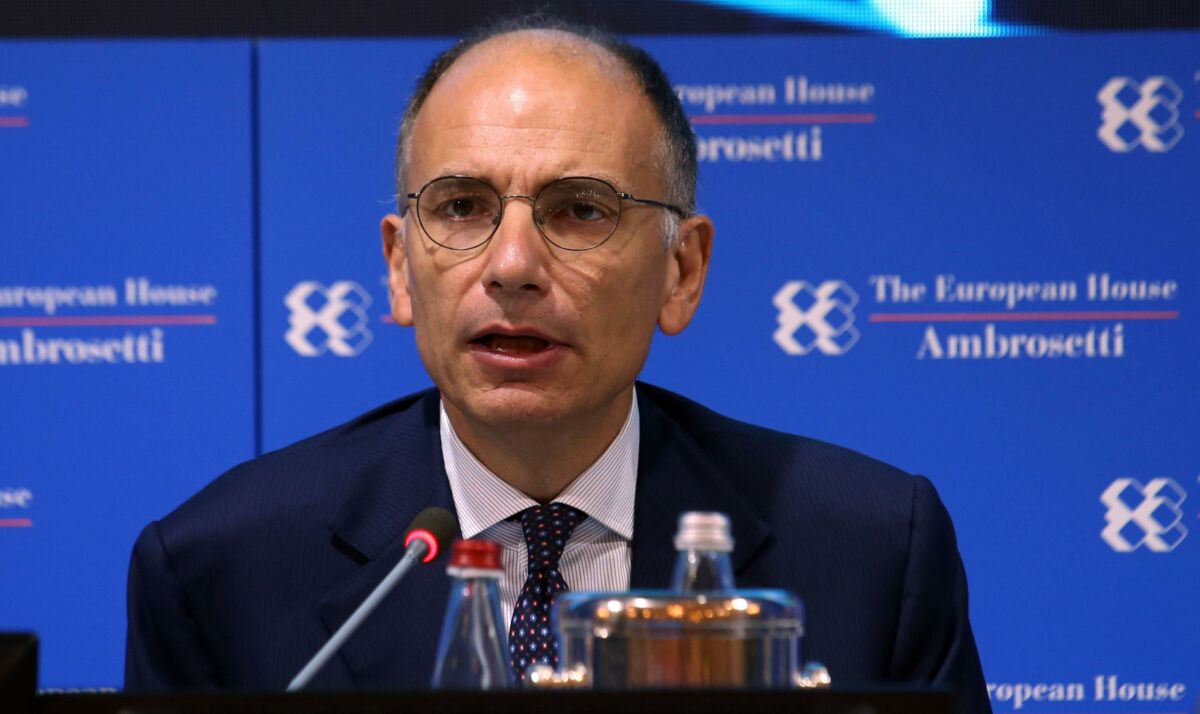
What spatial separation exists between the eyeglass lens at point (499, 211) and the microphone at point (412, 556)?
2.28 feet

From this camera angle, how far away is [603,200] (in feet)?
8.11

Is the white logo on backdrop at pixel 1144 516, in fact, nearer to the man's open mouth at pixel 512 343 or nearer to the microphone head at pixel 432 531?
the man's open mouth at pixel 512 343

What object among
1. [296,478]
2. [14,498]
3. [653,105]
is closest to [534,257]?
[653,105]

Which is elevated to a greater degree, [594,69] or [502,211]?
[594,69]

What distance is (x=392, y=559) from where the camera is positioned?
2449 mm

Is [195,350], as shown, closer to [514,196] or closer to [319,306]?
[319,306]

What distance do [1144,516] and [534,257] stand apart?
200 cm

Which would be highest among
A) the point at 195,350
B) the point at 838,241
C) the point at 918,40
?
the point at 918,40

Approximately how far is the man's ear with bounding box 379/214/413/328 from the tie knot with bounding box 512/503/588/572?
38 centimetres

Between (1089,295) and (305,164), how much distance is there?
1.86 meters

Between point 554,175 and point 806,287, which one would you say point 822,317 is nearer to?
point 806,287

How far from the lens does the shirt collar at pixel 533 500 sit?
250 cm

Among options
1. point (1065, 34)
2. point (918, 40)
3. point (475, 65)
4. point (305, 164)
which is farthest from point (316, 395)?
point (1065, 34)

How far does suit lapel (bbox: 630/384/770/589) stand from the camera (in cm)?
249
